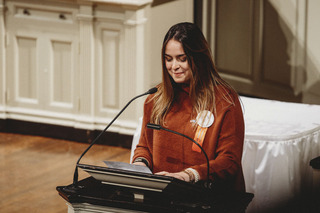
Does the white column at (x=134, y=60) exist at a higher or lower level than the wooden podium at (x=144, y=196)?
higher

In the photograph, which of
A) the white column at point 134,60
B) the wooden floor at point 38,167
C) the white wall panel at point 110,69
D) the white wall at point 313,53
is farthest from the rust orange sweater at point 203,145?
the white wall at point 313,53

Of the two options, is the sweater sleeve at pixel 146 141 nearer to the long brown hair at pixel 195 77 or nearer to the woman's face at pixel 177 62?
the long brown hair at pixel 195 77

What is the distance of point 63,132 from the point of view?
4.93 meters

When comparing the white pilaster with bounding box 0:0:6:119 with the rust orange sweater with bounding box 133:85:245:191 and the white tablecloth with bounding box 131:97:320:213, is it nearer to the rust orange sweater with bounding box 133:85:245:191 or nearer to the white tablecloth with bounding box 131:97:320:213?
the white tablecloth with bounding box 131:97:320:213

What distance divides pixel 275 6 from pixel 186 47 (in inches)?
126

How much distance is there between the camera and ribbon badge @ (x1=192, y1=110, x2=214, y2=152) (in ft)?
6.58

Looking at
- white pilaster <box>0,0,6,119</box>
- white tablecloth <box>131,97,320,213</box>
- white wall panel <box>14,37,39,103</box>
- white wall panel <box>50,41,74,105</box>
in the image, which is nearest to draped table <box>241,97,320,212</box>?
white tablecloth <box>131,97,320,213</box>

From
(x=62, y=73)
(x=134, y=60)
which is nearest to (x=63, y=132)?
(x=62, y=73)

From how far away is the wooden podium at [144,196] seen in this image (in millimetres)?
1695

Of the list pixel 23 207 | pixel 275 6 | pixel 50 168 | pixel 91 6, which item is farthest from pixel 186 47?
pixel 275 6

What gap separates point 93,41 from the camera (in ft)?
15.5

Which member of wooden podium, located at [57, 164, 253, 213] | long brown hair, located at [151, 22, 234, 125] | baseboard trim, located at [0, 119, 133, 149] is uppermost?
long brown hair, located at [151, 22, 234, 125]

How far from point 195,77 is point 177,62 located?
0.25 feet

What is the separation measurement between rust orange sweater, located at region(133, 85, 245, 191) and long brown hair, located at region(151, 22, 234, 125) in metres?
0.02
